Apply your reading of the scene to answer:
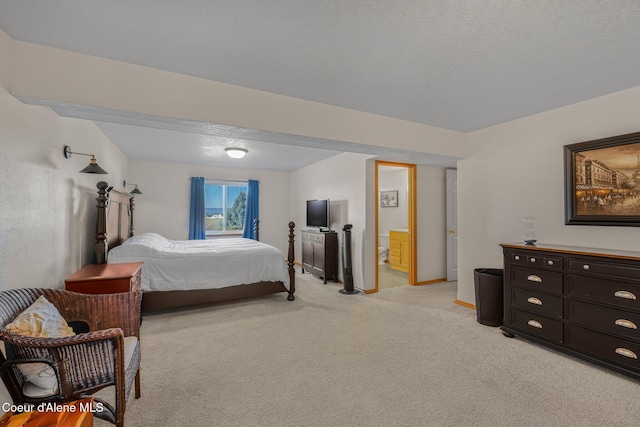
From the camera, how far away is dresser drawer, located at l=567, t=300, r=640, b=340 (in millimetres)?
2210

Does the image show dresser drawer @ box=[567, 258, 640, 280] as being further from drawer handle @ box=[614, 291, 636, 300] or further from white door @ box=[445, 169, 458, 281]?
white door @ box=[445, 169, 458, 281]

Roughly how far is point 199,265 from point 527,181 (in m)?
4.14

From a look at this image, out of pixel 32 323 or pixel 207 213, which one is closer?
pixel 32 323

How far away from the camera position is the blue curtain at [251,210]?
6992 mm

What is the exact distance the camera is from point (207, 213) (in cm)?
695

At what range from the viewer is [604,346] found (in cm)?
234

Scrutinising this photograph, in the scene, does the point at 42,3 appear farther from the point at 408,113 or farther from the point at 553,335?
the point at 553,335

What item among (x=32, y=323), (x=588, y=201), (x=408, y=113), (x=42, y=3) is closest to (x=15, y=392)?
(x=32, y=323)

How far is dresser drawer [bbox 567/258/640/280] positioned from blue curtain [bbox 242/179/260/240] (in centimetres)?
Result: 587

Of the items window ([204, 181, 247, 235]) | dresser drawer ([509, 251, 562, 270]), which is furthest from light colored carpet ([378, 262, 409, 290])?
window ([204, 181, 247, 235])

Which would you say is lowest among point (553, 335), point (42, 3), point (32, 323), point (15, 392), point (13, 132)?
point (553, 335)

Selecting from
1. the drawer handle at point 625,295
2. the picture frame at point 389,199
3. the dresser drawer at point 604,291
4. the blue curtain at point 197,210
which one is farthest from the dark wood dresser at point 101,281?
the picture frame at point 389,199

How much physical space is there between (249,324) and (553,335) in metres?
3.04

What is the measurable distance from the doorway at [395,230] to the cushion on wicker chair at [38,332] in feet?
14.3
